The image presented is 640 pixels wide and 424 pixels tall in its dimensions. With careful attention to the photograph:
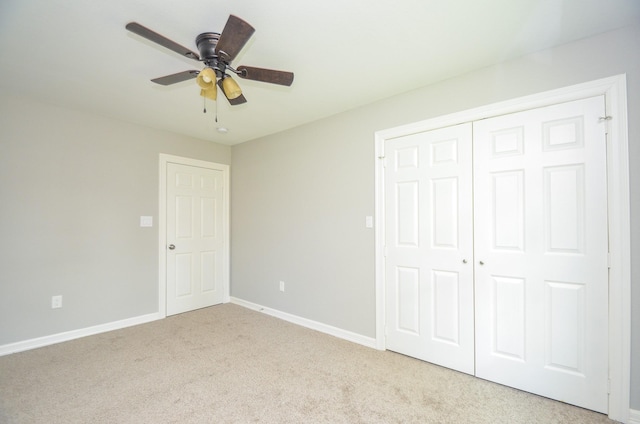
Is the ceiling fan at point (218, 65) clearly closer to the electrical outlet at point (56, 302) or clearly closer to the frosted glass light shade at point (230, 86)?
the frosted glass light shade at point (230, 86)

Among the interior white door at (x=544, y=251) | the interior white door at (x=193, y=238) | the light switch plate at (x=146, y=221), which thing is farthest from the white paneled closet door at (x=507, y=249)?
the light switch plate at (x=146, y=221)

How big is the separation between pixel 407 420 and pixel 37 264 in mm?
3594

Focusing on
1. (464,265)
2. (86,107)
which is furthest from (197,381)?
(86,107)

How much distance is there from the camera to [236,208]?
4.30 meters

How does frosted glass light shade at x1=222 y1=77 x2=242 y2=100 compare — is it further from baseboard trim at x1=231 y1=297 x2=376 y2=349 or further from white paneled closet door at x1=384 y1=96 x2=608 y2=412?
baseboard trim at x1=231 y1=297 x2=376 y2=349

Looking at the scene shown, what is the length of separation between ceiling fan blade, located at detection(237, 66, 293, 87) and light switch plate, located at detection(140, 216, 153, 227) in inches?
102

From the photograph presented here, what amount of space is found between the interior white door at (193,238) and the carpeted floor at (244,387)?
3.00ft

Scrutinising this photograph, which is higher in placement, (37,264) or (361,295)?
(37,264)

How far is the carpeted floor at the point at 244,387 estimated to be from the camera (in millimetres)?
1776

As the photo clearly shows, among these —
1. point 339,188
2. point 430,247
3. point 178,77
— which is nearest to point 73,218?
point 178,77

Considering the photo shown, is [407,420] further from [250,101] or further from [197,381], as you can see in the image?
[250,101]

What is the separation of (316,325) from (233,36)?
9.41 feet

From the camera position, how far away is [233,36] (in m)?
1.43

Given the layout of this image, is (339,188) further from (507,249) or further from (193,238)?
(193,238)
